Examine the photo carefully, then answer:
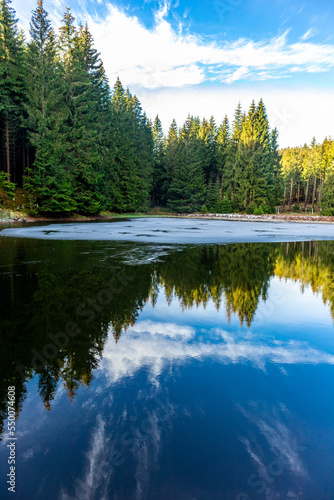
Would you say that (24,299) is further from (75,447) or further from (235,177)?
(235,177)

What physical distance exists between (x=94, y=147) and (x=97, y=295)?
38128mm

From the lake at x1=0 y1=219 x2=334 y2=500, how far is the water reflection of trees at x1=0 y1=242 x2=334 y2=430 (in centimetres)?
3

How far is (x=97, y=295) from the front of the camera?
21.5 feet

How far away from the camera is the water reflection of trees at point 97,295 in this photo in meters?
3.85

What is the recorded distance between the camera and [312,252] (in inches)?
575

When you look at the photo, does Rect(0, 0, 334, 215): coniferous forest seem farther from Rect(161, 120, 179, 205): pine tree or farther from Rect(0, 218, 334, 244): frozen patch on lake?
Rect(0, 218, 334, 244): frozen patch on lake

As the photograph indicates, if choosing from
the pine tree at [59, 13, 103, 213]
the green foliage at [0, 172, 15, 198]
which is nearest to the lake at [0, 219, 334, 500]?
the green foliage at [0, 172, 15, 198]

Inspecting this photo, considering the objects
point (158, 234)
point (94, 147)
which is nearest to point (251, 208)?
point (94, 147)

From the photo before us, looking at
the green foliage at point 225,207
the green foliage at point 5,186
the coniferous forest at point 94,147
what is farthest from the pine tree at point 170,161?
the green foliage at point 5,186

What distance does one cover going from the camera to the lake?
7.59 feet

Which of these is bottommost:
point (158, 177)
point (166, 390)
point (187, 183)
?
point (166, 390)

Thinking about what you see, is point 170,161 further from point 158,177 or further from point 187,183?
point 187,183

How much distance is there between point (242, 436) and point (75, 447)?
138cm

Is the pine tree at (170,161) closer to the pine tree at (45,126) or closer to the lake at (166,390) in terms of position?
the pine tree at (45,126)
